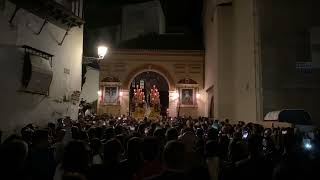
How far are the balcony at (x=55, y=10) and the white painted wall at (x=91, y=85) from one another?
54.8ft

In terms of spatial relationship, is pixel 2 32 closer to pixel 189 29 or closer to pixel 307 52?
pixel 307 52

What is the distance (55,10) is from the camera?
17.6 meters

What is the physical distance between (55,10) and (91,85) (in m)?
21.0

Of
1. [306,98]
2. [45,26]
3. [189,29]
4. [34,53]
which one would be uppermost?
[189,29]

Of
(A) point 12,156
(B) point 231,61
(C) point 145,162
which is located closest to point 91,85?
(B) point 231,61

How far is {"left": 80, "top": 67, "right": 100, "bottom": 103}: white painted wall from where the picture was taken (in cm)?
3738

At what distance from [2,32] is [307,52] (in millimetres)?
12378

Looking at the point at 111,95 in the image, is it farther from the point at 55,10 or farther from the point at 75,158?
the point at 75,158

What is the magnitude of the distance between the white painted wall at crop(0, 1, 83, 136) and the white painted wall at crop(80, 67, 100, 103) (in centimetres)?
1605

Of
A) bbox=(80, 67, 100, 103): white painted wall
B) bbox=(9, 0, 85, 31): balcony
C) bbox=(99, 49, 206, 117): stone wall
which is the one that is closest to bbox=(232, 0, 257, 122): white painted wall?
bbox=(9, 0, 85, 31): balcony

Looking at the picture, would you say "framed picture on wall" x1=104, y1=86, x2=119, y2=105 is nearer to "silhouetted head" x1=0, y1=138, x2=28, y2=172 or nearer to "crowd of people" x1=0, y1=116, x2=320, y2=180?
"crowd of people" x1=0, y1=116, x2=320, y2=180

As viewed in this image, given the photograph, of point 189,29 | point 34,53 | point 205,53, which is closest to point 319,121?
point 34,53

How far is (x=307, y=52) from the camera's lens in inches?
704

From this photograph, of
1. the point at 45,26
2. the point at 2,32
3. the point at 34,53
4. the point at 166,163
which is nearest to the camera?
the point at 166,163
